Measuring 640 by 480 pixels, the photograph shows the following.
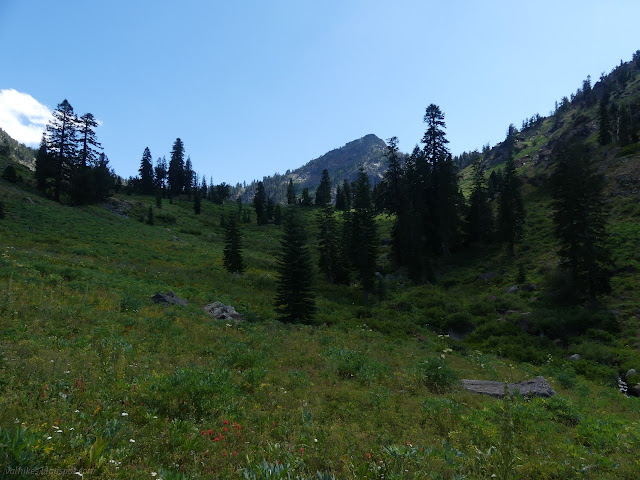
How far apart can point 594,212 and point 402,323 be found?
60.6 feet

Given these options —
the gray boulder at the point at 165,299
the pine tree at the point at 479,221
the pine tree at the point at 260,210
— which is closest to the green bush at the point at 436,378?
the gray boulder at the point at 165,299

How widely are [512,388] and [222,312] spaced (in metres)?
15.9

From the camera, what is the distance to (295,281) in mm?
25172

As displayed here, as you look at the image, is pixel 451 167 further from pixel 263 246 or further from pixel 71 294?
pixel 71 294

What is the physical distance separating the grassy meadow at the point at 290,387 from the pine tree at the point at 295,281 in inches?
59.1

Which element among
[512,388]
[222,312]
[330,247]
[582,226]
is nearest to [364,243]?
[330,247]

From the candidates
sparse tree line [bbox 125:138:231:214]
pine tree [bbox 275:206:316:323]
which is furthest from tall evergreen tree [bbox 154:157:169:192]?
pine tree [bbox 275:206:316:323]

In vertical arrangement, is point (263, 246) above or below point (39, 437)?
above

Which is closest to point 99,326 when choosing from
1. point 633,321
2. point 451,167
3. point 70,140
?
point 633,321

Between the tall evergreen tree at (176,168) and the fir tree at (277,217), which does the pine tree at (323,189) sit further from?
the tall evergreen tree at (176,168)

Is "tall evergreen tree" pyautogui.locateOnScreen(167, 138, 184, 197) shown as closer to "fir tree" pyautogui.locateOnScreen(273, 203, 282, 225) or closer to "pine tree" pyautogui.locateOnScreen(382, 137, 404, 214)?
"fir tree" pyautogui.locateOnScreen(273, 203, 282, 225)

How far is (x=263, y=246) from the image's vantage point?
6656 centimetres

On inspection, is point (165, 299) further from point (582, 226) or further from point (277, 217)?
point (277, 217)

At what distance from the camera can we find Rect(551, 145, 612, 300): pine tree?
24.5m
